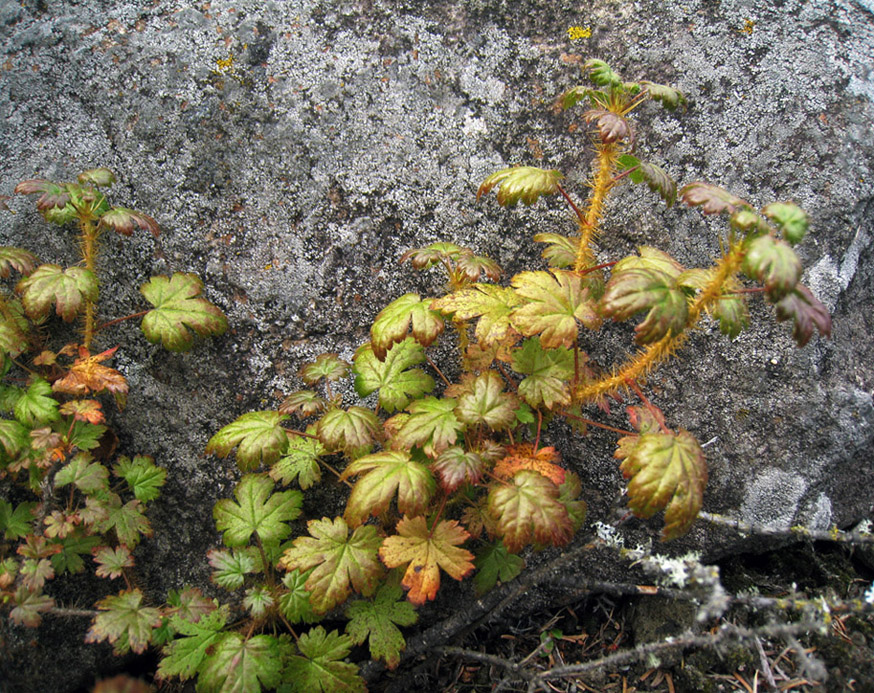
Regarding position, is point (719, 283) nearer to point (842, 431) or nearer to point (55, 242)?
point (842, 431)

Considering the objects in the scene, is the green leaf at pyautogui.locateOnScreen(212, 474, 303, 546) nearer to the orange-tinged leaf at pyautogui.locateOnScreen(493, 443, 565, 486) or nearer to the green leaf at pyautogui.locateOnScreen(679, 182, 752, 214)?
the orange-tinged leaf at pyautogui.locateOnScreen(493, 443, 565, 486)

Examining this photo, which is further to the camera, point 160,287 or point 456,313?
point 160,287

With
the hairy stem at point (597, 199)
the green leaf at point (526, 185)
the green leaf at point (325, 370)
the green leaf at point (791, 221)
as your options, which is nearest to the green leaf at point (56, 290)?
the green leaf at point (325, 370)

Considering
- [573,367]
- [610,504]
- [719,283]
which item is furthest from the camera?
[610,504]

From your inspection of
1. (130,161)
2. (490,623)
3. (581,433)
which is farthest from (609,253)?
(130,161)

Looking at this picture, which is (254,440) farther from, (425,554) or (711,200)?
(711,200)

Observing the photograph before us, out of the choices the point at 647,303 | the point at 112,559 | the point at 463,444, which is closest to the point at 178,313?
the point at 112,559
